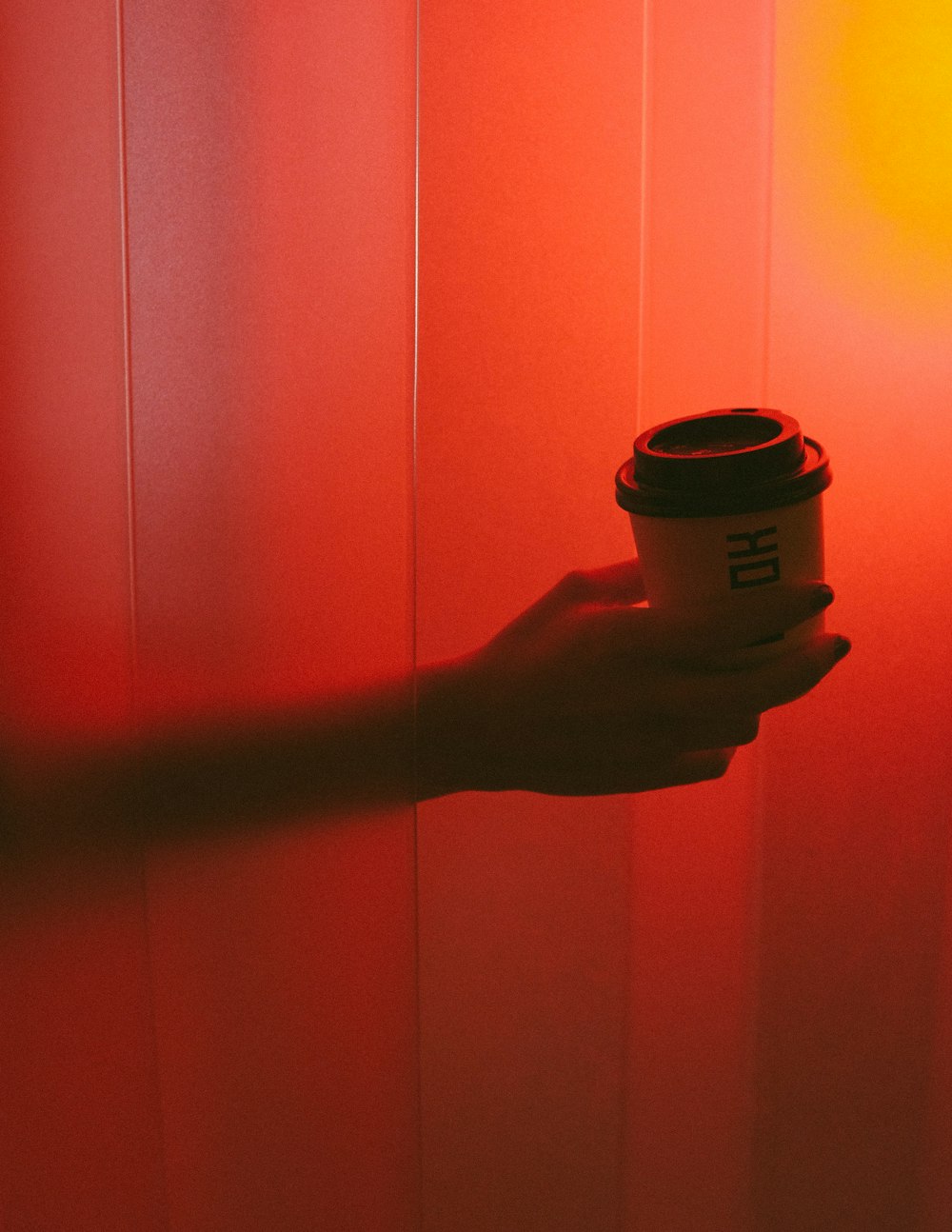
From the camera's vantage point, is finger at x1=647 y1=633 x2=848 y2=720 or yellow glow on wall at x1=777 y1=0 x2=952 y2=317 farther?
yellow glow on wall at x1=777 y1=0 x2=952 y2=317

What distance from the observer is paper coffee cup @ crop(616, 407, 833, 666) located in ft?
1.71

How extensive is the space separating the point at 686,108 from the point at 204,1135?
67 cm

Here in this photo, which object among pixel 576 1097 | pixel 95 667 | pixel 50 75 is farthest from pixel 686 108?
pixel 576 1097

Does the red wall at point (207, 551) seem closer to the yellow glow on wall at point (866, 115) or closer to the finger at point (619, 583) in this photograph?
the finger at point (619, 583)

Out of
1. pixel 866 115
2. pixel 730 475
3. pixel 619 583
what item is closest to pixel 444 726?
pixel 619 583

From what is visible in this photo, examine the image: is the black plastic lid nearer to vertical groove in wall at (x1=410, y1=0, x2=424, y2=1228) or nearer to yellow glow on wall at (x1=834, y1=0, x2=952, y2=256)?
vertical groove in wall at (x1=410, y1=0, x2=424, y2=1228)

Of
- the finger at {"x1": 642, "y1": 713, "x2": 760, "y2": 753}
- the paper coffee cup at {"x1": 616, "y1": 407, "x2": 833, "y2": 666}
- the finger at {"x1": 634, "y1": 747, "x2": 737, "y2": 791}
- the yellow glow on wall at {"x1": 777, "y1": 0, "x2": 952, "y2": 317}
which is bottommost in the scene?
the finger at {"x1": 634, "y1": 747, "x2": 737, "y2": 791}

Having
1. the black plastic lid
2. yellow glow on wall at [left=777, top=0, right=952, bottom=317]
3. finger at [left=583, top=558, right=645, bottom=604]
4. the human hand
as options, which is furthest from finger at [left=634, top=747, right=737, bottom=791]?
yellow glow on wall at [left=777, top=0, right=952, bottom=317]

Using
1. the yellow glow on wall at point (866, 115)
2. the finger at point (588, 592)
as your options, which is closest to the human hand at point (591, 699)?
the finger at point (588, 592)

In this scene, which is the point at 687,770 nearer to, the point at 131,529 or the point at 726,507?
the point at 726,507

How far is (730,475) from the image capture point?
0.52 m

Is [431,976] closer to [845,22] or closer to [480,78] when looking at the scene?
[480,78]

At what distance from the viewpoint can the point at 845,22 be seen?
2.33 feet

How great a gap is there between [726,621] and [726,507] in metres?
0.07
